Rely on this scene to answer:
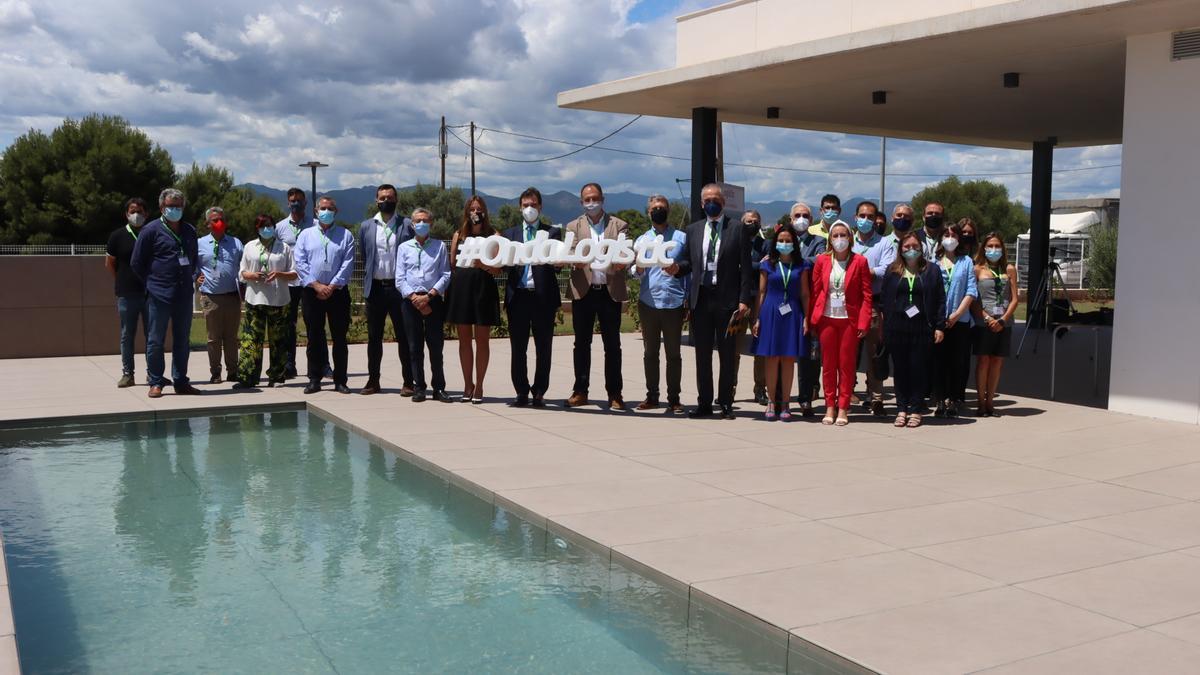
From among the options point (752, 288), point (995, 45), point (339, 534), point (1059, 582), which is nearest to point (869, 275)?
point (752, 288)

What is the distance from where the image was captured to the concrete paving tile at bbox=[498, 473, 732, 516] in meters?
6.51

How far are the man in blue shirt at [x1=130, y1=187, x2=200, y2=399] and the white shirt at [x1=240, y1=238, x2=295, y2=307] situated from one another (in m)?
0.66

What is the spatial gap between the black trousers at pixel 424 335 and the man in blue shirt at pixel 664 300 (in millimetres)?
1969

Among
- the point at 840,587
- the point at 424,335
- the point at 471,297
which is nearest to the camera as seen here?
the point at 840,587

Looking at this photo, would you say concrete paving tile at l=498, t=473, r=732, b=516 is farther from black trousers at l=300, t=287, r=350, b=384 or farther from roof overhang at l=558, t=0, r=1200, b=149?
roof overhang at l=558, t=0, r=1200, b=149

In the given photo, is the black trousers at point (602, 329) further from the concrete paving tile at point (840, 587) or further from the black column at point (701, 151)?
the black column at point (701, 151)

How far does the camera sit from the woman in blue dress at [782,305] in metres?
9.71

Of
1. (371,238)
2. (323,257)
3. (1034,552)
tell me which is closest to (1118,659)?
(1034,552)

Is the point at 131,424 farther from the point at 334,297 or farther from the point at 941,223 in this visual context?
the point at 941,223

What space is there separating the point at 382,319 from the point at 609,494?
523 cm

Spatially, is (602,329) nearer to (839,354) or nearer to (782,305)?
(782,305)

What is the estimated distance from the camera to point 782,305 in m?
9.75

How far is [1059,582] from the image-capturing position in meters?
5.12

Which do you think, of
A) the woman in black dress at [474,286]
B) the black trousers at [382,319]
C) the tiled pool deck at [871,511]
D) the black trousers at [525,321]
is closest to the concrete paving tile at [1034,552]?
the tiled pool deck at [871,511]
